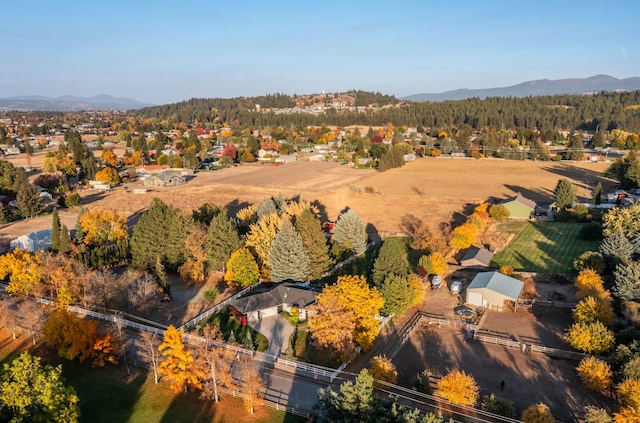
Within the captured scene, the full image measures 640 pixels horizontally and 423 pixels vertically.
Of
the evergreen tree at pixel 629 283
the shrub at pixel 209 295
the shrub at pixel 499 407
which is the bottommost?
the shrub at pixel 209 295

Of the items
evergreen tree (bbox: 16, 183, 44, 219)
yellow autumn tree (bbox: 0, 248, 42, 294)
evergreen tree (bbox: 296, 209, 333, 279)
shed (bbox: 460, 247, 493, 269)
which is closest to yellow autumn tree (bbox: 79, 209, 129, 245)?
yellow autumn tree (bbox: 0, 248, 42, 294)

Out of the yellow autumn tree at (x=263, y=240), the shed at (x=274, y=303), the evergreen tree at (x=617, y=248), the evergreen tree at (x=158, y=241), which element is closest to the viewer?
the shed at (x=274, y=303)

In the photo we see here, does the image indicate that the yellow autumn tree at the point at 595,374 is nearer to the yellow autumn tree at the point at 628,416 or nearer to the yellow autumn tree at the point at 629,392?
the yellow autumn tree at the point at 629,392

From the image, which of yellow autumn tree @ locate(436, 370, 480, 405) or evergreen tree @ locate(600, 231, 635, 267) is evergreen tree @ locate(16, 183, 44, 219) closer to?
yellow autumn tree @ locate(436, 370, 480, 405)

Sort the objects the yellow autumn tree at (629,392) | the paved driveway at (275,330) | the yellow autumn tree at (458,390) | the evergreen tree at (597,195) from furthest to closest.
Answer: the evergreen tree at (597,195), the paved driveway at (275,330), the yellow autumn tree at (458,390), the yellow autumn tree at (629,392)

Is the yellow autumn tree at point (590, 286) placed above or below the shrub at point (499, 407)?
above

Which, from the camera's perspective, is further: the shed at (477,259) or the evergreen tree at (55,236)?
the evergreen tree at (55,236)

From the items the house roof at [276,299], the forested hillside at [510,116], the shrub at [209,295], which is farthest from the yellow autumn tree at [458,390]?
the forested hillside at [510,116]
